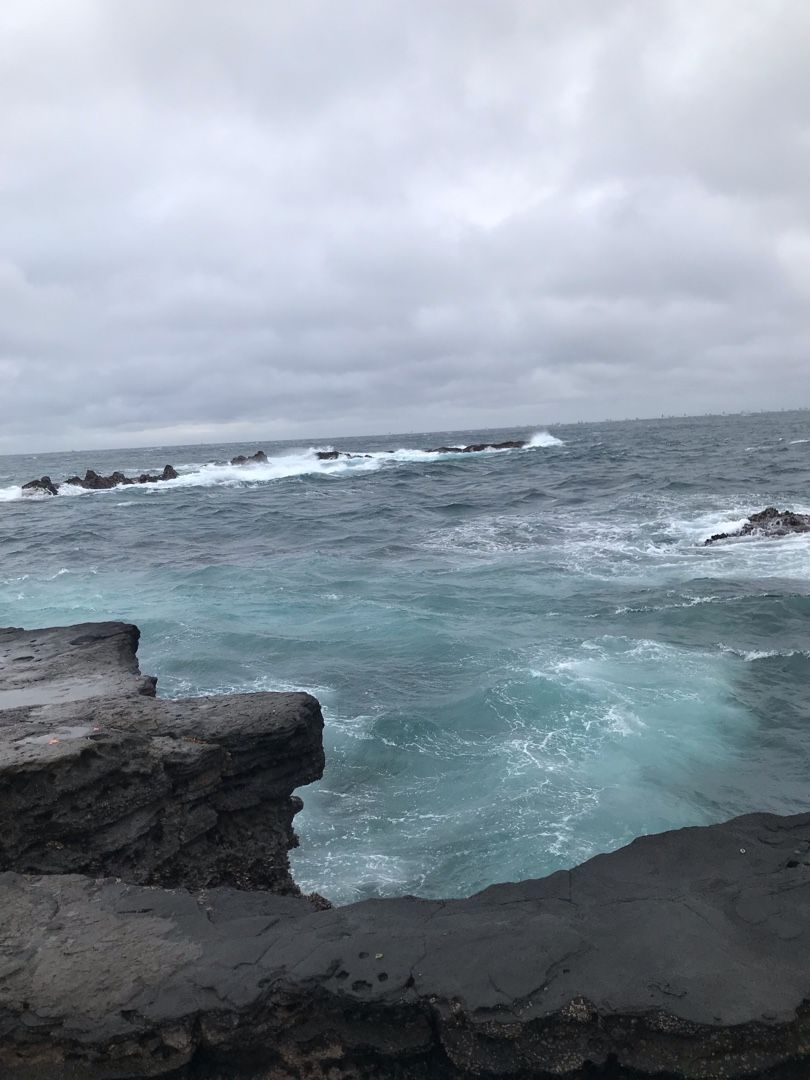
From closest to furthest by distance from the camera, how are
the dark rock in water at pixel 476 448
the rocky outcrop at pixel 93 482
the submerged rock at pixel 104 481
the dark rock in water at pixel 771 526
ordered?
the dark rock in water at pixel 771 526, the rocky outcrop at pixel 93 482, the submerged rock at pixel 104 481, the dark rock in water at pixel 476 448

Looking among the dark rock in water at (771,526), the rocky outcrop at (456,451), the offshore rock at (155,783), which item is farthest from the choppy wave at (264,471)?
the offshore rock at (155,783)

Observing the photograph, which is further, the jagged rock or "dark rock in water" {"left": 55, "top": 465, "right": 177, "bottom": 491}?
the jagged rock

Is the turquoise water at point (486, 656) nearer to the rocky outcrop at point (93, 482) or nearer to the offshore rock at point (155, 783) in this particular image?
the offshore rock at point (155, 783)

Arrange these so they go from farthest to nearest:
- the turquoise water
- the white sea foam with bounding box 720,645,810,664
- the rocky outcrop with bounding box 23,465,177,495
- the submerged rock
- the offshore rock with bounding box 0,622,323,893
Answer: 1. the submerged rock
2. the rocky outcrop with bounding box 23,465,177,495
3. the white sea foam with bounding box 720,645,810,664
4. the turquoise water
5. the offshore rock with bounding box 0,622,323,893

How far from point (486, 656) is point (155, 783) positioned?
25.3ft

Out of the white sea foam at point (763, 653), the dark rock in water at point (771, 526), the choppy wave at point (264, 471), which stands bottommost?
the white sea foam at point (763, 653)

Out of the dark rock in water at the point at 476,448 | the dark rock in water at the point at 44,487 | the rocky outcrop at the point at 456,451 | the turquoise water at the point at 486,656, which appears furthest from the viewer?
the dark rock in water at the point at 476,448

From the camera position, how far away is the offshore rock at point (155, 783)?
17.5 feet

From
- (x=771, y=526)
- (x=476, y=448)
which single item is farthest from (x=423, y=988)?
(x=476, y=448)

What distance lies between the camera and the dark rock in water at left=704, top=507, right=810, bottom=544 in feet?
69.2

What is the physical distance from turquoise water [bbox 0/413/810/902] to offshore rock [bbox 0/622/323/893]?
1283mm

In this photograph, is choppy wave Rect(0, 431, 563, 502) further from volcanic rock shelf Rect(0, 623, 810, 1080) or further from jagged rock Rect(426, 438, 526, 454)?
volcanic rock shelf Rect(0, 623, 810, 1080)

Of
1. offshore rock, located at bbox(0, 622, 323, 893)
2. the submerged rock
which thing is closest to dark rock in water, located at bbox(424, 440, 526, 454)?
the submerged rock

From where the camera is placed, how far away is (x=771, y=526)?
2153 centimetres
